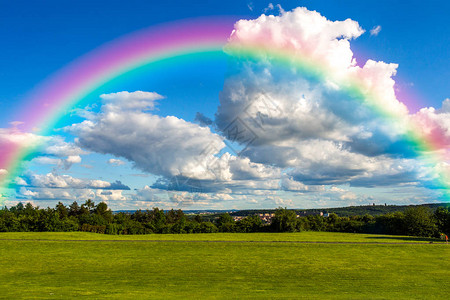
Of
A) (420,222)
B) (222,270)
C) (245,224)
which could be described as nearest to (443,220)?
(420,222)

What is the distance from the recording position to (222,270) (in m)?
30.2

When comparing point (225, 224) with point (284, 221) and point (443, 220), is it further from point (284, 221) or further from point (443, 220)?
point (443, 220)

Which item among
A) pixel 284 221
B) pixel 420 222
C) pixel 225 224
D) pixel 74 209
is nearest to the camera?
pixel 420 222

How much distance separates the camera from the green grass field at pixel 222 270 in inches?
853

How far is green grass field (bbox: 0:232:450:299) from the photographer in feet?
71.1

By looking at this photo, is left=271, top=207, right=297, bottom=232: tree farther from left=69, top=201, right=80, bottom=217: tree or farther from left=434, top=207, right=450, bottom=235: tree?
left=69, top=201, right=80, bottom=217: tree

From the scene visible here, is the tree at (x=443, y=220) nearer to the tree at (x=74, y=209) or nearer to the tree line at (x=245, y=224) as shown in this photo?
the tree line at (x=245, y=224)

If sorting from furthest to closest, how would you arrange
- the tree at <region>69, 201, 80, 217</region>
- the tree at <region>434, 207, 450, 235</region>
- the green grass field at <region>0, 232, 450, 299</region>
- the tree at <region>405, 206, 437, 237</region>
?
the tree at <region>69, 201, 80, 217</region> < the tree at <region>405, 206, 437, 237</region> < the tree at <region>434, 207, 450, 235</region> < the green grass field at <region>0, 232, 450, 299</region>

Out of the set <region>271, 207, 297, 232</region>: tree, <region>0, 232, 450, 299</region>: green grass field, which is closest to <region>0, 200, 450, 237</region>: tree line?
<region>271, 207, 297, 232</region>: tree

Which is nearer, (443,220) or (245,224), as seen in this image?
(443,220)

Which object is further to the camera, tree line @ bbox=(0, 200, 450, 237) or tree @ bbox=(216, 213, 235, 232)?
tree @ bbox=(216, 213, 235, 232)

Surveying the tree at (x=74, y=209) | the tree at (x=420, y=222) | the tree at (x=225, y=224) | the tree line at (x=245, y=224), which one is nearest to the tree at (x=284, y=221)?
the tree line at (x=245, y=224)

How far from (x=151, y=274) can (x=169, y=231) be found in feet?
173

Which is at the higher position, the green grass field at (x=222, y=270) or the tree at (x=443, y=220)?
the tree at (x=443, y=220)
